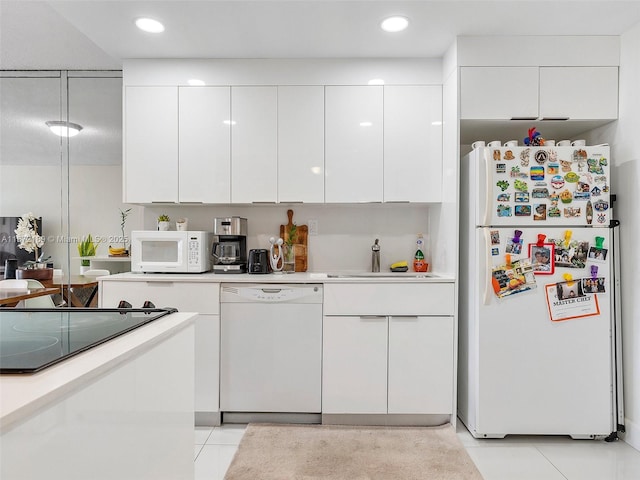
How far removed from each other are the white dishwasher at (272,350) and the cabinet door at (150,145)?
1.00 m

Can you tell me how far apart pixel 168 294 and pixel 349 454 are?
4.82 feet

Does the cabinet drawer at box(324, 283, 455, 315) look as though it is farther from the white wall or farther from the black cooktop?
the black cooktop

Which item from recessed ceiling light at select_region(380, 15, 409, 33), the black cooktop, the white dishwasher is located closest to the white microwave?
the white dishwasher

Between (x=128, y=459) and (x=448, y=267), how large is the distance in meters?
2.29

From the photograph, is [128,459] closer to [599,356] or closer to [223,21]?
[223,21]

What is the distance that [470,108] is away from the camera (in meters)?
2.64

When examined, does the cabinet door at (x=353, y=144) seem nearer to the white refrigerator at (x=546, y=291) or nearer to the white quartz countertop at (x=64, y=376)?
the white refrigerator at (x=546, y=291)

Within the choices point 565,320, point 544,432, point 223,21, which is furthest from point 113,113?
point 544,432

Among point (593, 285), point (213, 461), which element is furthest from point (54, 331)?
point (593, 285)

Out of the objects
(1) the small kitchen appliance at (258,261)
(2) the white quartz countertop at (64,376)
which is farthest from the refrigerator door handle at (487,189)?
(2) the white quartz countertop at (64,376)

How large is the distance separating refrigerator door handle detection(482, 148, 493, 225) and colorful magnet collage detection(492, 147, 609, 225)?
6 cm

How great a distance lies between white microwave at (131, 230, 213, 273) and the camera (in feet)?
9.53

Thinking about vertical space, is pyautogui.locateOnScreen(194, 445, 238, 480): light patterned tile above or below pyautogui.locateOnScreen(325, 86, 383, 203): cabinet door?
below

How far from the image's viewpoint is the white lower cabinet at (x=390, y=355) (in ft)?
8.68
